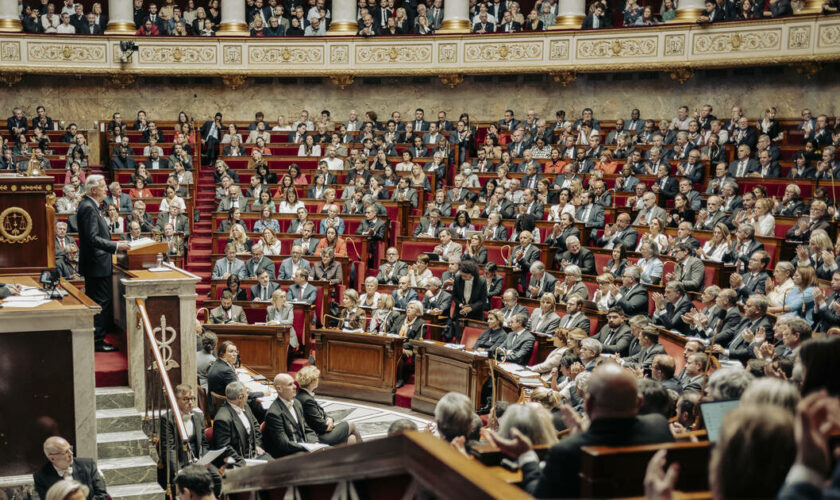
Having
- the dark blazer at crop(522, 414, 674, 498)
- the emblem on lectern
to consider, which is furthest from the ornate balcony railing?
the dark blazer at crop(522, 414, 674, 498)

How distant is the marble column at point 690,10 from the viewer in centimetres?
1219

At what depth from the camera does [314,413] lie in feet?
17.6

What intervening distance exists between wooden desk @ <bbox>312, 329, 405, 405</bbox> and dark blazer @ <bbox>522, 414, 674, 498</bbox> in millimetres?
5435

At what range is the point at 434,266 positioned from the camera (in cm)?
875

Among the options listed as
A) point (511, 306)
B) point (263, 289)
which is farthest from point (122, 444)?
point (263, 289)

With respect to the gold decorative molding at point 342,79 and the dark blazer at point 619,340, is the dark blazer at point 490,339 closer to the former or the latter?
the dark blazer at point 619,340

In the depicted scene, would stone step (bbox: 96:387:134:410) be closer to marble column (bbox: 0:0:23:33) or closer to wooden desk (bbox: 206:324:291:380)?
wooden desk (bbox: 206:324:291:380)

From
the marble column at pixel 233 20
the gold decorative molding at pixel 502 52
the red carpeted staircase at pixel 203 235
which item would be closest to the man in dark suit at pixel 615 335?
the red carpeted staircase at pixel 203 235

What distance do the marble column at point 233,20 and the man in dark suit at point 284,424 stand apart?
10393mm

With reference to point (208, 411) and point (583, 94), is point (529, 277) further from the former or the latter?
point (583, 94)

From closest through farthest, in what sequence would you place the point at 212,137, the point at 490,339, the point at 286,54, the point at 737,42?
the point at 490,339 < the point at 737,42 < the point at 212,137 < the point at 286,54

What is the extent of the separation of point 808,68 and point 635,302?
621cm

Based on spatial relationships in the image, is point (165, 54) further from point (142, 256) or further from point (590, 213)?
point (142, 256)

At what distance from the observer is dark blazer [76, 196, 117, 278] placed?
16.4 feet
